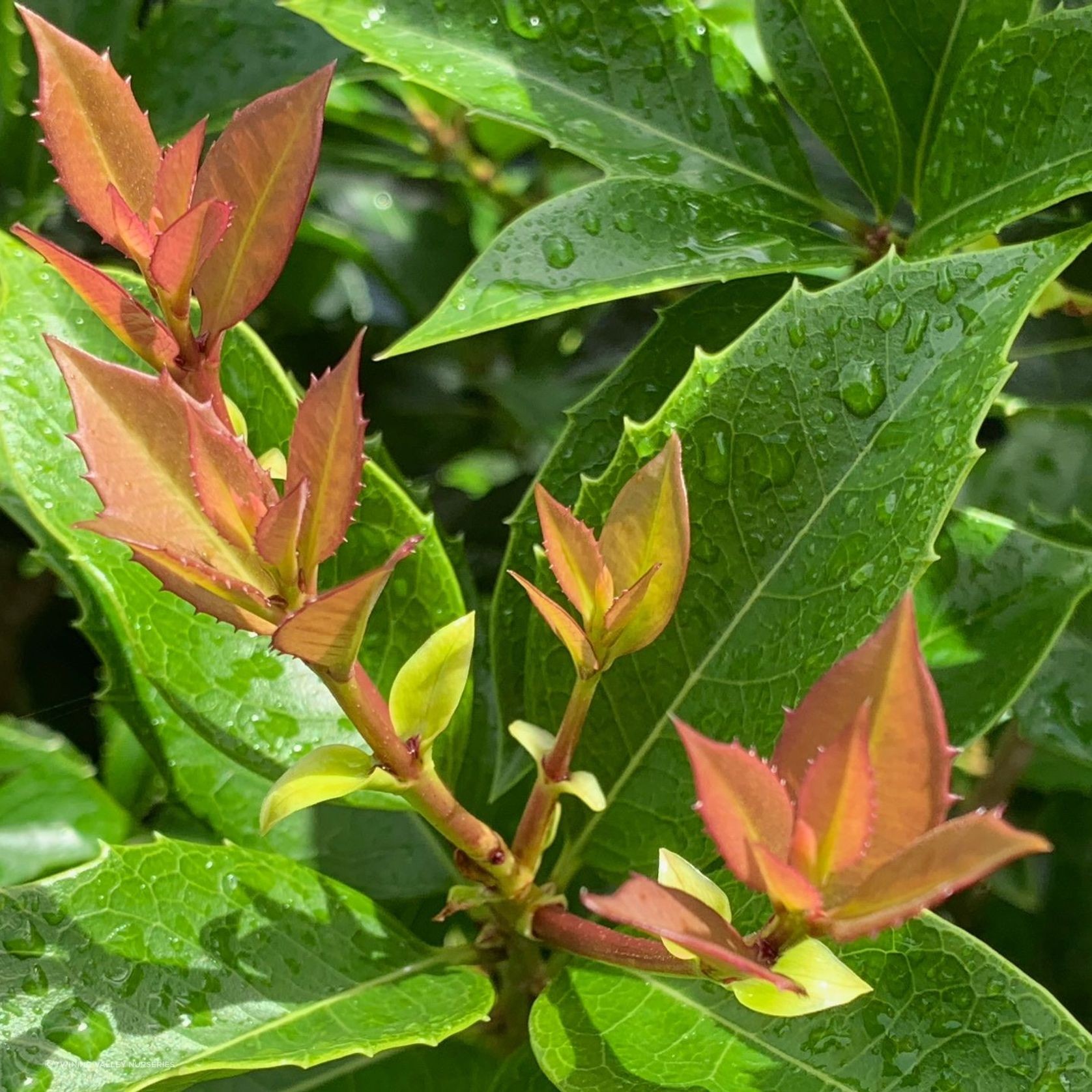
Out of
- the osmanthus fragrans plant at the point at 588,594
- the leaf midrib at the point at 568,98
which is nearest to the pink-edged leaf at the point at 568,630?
the osmanthus fragrans plant at the point at 588,594

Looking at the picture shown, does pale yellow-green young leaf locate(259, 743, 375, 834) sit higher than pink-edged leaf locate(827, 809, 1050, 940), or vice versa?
pink-edged leaf locate(827, 809, 1050, 940)

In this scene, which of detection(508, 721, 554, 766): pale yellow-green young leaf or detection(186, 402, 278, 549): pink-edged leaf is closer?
detection(186, 402, 278, 549): pink-edged leaf

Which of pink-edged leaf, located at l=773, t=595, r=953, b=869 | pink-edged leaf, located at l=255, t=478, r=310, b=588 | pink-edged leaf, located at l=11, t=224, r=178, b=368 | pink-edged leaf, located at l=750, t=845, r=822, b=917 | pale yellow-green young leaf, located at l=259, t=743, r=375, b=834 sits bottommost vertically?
pale yellow-green young leaf, located at l=259, t=743, r=375, b=834

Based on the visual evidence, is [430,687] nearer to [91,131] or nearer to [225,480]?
[225,480]

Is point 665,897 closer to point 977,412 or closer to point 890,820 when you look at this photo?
point 890,820

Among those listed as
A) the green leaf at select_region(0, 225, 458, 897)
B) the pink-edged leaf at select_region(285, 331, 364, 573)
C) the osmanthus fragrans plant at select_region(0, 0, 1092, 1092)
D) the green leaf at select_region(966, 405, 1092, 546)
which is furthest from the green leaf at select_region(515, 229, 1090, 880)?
the green leaf at select_region(966, 405, 1092, 546)

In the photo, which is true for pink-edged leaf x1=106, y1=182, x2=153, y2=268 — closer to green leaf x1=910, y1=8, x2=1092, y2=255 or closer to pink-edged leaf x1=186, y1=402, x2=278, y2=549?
pink-edged leaf x1=186, y1=402, x2=278, y2=549
